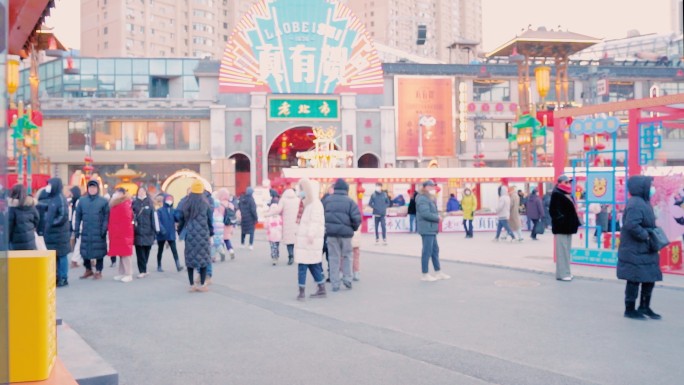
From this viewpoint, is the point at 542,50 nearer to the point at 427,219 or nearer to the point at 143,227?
the point at 427,219

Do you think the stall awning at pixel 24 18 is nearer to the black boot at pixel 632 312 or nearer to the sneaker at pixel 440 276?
the black boot at pixel 632 312

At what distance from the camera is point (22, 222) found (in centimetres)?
896

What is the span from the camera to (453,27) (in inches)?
5037

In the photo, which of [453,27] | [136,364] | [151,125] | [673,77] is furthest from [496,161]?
[453,27]

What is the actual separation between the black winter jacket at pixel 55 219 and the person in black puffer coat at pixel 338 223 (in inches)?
166

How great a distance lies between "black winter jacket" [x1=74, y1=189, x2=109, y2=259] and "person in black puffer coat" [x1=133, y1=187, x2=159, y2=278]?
69 cm

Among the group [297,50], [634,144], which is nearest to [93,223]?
[634,144]

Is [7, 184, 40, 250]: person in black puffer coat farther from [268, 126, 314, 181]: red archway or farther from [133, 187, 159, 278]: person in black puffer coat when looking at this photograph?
[268, 126, 314, 181]: red archway

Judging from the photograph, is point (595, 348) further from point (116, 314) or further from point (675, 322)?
point (116, 314)

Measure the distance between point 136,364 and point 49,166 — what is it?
36942 millimetres

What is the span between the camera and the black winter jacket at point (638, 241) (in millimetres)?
7531

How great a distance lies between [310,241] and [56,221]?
4.25 meters

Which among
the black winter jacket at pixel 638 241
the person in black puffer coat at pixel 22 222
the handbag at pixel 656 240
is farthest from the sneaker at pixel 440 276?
the person in black puffer coat at pixel 22 222

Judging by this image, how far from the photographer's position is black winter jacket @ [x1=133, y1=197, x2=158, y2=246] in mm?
12242
